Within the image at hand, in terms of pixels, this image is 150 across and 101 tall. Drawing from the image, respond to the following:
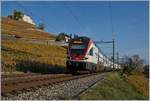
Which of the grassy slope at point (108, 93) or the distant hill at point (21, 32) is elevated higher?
the distant hill at point (21, 32)

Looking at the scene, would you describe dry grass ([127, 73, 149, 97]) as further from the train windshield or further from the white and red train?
the train windshield

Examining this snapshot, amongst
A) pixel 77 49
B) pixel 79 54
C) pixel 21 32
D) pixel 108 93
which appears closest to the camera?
pixel 108 93

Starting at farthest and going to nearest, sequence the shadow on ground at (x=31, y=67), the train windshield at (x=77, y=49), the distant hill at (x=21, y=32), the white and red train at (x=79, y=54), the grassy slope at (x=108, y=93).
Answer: the distant hill at (x=21, y=32) < the train windshield at (x=77, y=49) < the white and red train at (x=79, y=54) < the shadow on ground at (x=31, y=67) < the grassy slope at (x=108, y=93)

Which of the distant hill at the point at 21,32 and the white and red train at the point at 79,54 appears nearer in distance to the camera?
the white and red train at the point at 79,54

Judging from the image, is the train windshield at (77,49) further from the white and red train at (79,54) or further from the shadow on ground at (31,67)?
the shadow on ground at (31,67)

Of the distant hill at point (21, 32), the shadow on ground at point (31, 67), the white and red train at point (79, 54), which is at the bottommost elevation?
the shadow on ground at point (31, 67)

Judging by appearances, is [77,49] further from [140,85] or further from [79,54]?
[140,85]

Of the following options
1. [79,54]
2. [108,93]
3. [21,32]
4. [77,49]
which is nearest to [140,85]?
[79,54]

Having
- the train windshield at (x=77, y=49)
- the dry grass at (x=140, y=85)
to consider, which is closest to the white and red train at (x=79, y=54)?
the train windshield at (x=77, y=49)

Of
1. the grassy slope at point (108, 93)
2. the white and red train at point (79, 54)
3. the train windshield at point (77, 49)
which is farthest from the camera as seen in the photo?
the train windshield at point (77, 49)

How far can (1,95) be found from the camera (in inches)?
458

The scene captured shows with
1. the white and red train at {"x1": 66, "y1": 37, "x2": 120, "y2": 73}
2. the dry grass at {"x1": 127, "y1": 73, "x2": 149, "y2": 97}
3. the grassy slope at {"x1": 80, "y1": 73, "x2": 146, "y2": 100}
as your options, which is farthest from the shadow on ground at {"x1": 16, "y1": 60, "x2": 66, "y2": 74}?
the grassy slope at {"x1": 80, "y1": 73, "x2": 146, "y2": 100}

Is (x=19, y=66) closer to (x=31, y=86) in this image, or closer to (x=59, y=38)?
(x=31, y=86)

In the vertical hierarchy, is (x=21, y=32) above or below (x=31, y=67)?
above
